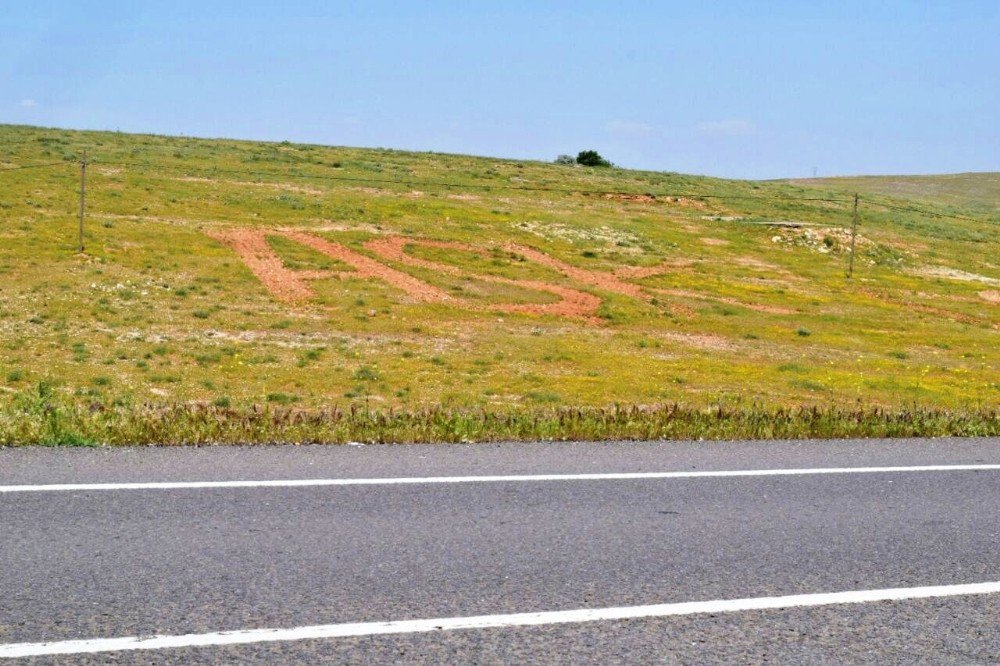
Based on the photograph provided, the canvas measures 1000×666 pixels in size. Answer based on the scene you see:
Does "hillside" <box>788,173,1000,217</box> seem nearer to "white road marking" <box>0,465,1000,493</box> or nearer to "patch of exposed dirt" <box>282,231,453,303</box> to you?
"patch of exposed dirt" <box>282,231,453,303</box>

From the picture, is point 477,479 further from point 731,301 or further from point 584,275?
point 584,275

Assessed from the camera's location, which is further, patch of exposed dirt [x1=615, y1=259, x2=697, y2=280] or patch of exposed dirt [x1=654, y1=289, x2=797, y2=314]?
patch of exposed dirt [x1=615, y1=259, x2=697, y2=280]

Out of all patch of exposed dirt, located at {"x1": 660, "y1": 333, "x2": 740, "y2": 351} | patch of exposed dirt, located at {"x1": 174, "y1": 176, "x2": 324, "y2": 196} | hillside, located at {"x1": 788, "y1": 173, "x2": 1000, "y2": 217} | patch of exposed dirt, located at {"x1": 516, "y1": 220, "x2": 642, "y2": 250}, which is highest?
hillside, located at {"x1": 788, "y1": 173, "x2": 1000, "y2": 217}

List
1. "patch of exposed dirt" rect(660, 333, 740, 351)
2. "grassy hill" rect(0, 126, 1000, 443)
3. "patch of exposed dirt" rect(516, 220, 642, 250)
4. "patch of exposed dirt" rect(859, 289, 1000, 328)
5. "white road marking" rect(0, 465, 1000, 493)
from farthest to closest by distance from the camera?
"patch of exposed dirt" rect(516, 220, 642, 250) → "patch of exposed dirt" rect(859, 289, 1000, 328) → "patch of exposed dirt" rect(660, 333, 740, 351) → "grassy hill" rect(0, 126, 1000, 443) → "white road marking" rect(0, 465, 1000, 493)

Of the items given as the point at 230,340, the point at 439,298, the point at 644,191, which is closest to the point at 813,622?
the point at 230,340

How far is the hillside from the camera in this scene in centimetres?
14675

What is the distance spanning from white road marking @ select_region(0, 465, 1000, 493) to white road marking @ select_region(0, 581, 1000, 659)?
3.01 metres

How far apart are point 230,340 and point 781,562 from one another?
2871 centimetres

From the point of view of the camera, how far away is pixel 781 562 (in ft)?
24.8

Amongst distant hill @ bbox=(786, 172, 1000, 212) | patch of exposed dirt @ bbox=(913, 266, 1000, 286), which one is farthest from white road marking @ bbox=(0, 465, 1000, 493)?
distant hill @ bbox=(786, 172, 1000, 212)

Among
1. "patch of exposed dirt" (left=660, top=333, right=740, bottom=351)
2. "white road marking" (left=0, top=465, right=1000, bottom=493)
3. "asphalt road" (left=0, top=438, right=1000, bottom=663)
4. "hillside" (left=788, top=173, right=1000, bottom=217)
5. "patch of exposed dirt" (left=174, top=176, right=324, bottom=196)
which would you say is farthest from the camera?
"hillside" (left=788, top=173, right=1000, bottom=217)

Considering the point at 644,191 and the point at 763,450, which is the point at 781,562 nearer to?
the point at 763,450

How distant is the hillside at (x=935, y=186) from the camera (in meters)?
147

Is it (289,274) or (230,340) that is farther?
(289,274)
